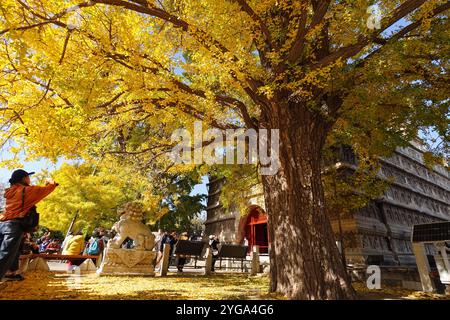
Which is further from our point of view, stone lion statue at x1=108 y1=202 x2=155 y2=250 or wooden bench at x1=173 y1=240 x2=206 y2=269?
wooden bench at x1=173 y1=240 x2=206 y2=269

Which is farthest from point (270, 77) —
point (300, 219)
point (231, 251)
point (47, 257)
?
point (47, 257)

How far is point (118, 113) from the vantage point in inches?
320

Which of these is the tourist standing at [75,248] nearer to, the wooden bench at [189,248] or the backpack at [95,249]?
the backpack at [95,249]

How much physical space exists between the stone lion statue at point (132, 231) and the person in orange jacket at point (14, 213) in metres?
4.56

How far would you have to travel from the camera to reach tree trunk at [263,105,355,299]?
Result: 5.64 m

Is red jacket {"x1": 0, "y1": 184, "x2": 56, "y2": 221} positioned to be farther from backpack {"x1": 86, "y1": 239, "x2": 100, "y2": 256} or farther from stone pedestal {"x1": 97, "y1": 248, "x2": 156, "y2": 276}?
backpack {"x1": 86, "y1": 239, "x2": 100, "y2": 256}

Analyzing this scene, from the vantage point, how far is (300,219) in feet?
19.7

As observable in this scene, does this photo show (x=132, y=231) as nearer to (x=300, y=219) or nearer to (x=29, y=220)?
(x=29, y=220)

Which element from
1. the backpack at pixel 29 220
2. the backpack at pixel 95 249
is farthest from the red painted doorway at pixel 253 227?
the backpack at pixel 29 220

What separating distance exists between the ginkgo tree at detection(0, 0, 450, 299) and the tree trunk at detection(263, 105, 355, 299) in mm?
25

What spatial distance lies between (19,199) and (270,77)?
5.83 metres

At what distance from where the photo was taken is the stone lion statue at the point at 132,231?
9.35m

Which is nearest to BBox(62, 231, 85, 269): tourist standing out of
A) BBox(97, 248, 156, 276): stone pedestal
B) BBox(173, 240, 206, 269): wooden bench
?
BBox(97, 248, 156, 276): stone pedestal

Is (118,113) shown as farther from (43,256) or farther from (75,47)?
(43,256)
